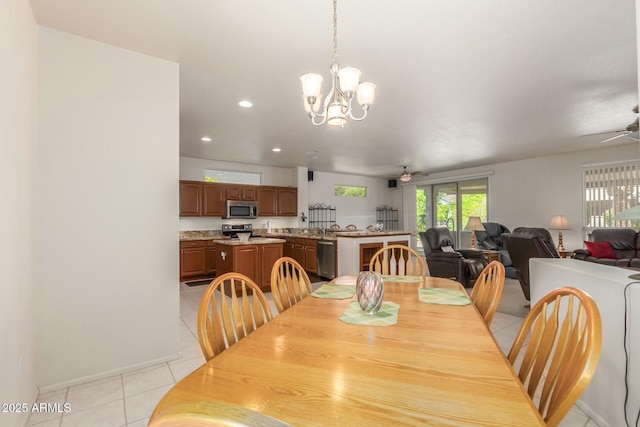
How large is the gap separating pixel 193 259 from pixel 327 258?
2.67 m

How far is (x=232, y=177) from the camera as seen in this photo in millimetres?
7094

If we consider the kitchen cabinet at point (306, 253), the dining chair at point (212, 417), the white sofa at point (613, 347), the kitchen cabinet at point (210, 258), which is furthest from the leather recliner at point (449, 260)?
the dining chair at point (212, 417)

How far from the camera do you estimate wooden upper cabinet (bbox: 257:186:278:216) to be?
6.98m

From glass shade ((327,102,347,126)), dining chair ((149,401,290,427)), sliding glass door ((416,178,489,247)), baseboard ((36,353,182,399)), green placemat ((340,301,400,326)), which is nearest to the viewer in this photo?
dining chair ((149,401,290,427))

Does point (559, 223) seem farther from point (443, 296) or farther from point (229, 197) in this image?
point (229, 197)

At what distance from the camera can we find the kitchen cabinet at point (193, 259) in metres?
5.94

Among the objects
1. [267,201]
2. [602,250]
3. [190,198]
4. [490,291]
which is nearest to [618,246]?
[602,250]

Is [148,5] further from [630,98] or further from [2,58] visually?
[630,98]

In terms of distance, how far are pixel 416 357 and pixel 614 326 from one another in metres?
1.44

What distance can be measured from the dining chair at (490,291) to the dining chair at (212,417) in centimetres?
144

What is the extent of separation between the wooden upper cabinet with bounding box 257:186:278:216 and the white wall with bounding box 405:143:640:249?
5018mm

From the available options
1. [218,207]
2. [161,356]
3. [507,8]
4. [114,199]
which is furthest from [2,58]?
[218,207]

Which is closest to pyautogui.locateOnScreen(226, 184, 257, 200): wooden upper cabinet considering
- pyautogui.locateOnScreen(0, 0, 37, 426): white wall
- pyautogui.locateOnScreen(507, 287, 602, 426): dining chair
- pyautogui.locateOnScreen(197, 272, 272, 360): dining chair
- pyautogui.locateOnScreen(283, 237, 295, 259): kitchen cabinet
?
pyautogui.locateOnScreen(283, 237, 295, 259): kitchen cabinet

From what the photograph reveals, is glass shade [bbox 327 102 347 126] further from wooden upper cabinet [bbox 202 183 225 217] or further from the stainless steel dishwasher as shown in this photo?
wooden upper cabinet [bbox 202 183 225 217]
